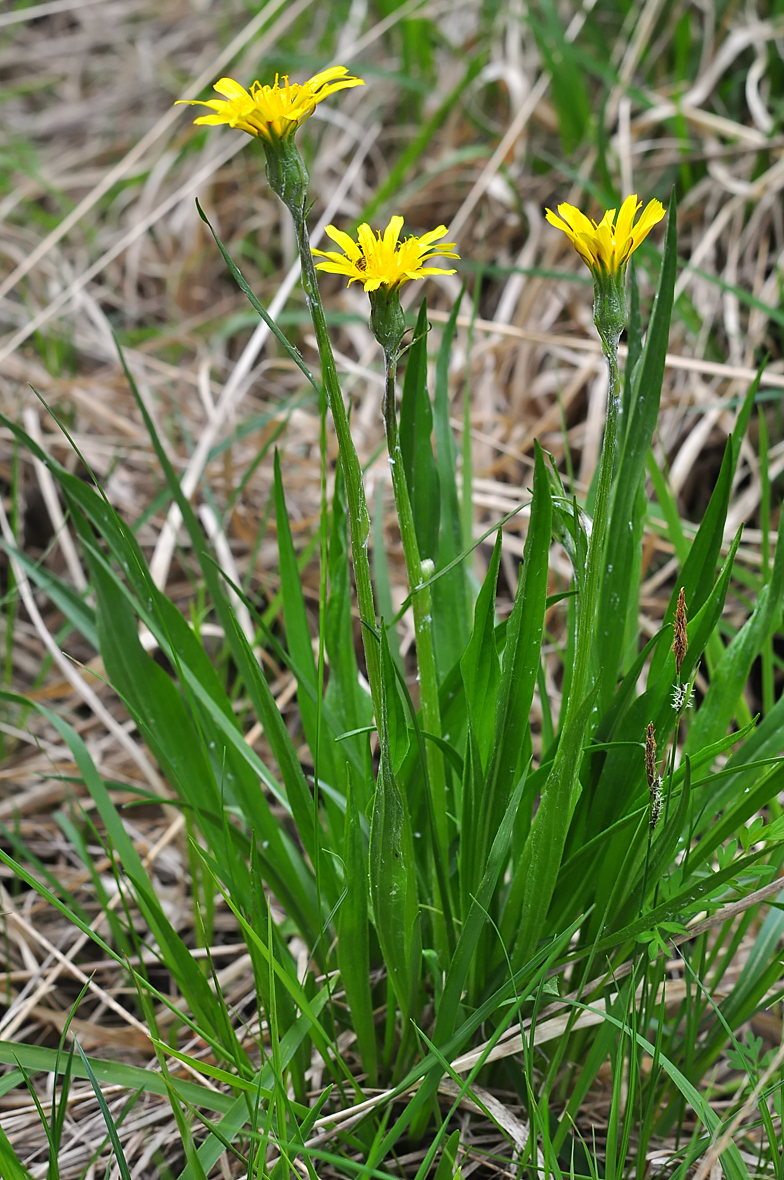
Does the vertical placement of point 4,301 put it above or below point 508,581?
above

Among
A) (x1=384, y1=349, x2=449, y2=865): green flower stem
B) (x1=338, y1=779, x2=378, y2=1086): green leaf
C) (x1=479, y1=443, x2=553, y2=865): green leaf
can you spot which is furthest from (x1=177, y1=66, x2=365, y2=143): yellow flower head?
(x1=338, y1=779, x2=378, y2=1086): green leaf

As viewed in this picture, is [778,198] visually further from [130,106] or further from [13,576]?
[130,106]

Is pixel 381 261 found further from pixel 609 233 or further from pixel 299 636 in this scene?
pixel 299 636

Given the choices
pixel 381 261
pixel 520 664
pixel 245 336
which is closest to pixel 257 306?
Answer: pixel 381 261

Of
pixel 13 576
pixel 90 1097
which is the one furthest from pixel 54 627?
pixel 90 1097

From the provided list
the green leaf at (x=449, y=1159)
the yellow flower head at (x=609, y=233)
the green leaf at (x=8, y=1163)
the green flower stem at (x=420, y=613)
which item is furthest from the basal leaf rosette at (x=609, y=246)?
the green leaf at (x=8, y=1163)

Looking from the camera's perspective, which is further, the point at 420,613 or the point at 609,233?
the point at 420,613
